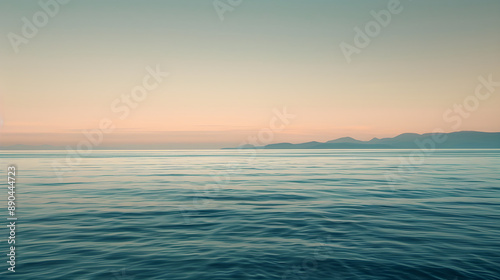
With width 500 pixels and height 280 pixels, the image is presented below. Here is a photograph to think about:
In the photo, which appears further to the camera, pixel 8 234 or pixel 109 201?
pixel 109 201

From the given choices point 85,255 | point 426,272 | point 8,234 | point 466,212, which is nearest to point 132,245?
point 85,255

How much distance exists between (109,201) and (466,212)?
77.8 feet

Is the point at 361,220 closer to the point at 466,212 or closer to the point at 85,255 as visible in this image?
the point at 466,212

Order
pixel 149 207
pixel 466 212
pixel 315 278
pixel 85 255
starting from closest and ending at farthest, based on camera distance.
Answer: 1. pixel 315 278
2. pixel 85 255
3. pixel 466 212
4. pixel 149 207

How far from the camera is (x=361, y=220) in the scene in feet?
52.1

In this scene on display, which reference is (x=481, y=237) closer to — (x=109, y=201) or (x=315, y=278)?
(x=315, y=278)

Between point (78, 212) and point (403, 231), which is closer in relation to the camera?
point (403, 231)

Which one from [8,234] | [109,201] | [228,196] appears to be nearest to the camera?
[8,234]

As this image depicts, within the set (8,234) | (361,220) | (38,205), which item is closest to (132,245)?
(8,234)

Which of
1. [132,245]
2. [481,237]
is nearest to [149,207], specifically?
[132,245]

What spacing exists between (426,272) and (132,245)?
10235mm

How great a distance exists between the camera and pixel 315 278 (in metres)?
8.69

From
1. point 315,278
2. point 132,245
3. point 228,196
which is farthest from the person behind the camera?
point 228,196

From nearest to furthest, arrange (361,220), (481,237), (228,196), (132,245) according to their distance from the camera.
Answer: (132,245)
(481,237)
(361,220)
(228,196)
